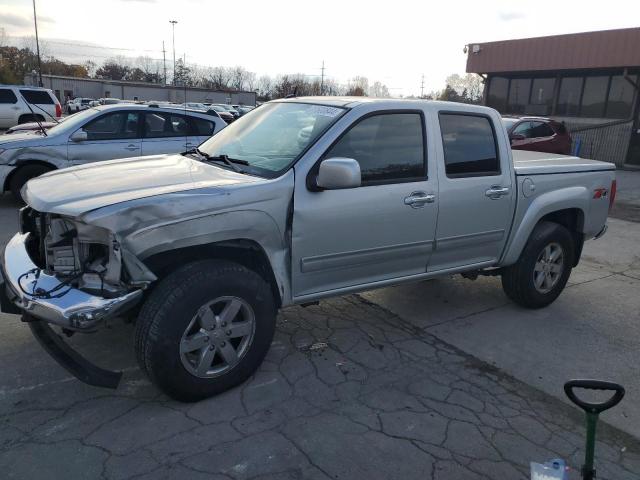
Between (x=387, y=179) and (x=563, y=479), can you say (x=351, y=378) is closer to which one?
(x=387, y=179)

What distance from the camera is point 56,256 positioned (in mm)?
3088

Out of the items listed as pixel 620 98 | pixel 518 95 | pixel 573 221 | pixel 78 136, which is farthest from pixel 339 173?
pixel 518 95

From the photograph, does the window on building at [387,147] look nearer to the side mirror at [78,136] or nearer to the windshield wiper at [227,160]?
the windshield wiper at [227,160]

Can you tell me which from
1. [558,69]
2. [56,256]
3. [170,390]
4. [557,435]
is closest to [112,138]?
[56,256]

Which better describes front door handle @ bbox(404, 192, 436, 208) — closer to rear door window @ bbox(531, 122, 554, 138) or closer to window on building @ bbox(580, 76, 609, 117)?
rear door window @ bbox(531, 122, 554, 138)

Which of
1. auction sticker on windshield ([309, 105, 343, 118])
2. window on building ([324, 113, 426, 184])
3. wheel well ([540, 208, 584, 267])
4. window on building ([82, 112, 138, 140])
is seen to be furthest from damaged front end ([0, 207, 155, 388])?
window on building ([82, 112, 138, 140])

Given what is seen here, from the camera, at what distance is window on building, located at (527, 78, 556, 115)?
23375mm

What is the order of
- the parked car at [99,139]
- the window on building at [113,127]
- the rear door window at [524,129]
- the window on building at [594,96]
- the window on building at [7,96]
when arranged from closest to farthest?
the parked car at [99,139] → the window on building at [113,127] → the rear door window at [524,129] → the window on building at [7,96] → the window on building at [594,96]

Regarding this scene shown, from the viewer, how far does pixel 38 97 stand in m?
19.7

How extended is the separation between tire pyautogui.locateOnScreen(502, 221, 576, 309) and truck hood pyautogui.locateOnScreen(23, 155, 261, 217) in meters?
2.80

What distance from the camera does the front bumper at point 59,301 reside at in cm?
276

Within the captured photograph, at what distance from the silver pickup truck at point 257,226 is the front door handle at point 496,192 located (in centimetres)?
3

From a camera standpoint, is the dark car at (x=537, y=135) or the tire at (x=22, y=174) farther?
the dark car at (x=537, y=135)

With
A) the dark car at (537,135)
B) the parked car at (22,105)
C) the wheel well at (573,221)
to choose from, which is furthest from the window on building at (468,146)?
the parked car at (22,105)
